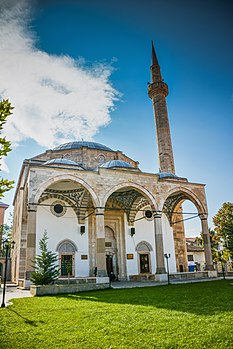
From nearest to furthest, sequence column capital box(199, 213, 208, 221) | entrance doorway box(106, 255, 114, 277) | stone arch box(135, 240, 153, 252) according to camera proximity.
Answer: column capital box(199, 213, 208, 221), entrance doorway box(106, 255, 114, 277), stone arch box(135, 240, 153, 252)

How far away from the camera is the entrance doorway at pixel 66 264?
50.4ft

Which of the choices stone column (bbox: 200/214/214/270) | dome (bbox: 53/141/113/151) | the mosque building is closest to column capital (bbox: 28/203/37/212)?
the mosque building

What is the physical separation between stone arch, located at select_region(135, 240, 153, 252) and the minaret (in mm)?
5423

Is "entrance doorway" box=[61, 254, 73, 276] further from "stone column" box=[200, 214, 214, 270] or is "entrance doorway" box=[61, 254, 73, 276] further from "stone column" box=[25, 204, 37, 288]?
"stone column" box=[200, 214, 214, 270]

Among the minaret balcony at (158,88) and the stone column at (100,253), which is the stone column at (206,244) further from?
the minaret balcony at (158,88)

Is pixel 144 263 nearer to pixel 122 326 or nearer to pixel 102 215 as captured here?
pixel 102 215

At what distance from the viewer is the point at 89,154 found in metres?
19.4

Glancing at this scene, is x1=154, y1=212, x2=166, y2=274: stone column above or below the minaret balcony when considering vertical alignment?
below

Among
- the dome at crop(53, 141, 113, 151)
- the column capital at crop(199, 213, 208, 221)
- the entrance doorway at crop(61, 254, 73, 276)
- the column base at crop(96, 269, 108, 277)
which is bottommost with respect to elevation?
the column base at crop(96, 269, 108, 277)

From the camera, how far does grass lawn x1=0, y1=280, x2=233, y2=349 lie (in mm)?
3596

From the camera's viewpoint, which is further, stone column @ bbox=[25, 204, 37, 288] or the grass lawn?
stone column @ bbox=[25, 204, 37, 288]

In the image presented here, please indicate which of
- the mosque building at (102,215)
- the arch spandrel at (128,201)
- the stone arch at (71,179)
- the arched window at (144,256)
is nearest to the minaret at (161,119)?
the mosque building at (102,215)

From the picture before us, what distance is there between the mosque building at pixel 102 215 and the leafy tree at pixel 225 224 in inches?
149

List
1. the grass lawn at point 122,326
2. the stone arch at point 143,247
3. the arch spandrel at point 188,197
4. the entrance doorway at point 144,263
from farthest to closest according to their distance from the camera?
the stone arch at point 143,247 → the entrance doorway at point 144,263 → the arch spandrel at point 188,197 → the grass lawn at point 122,326
